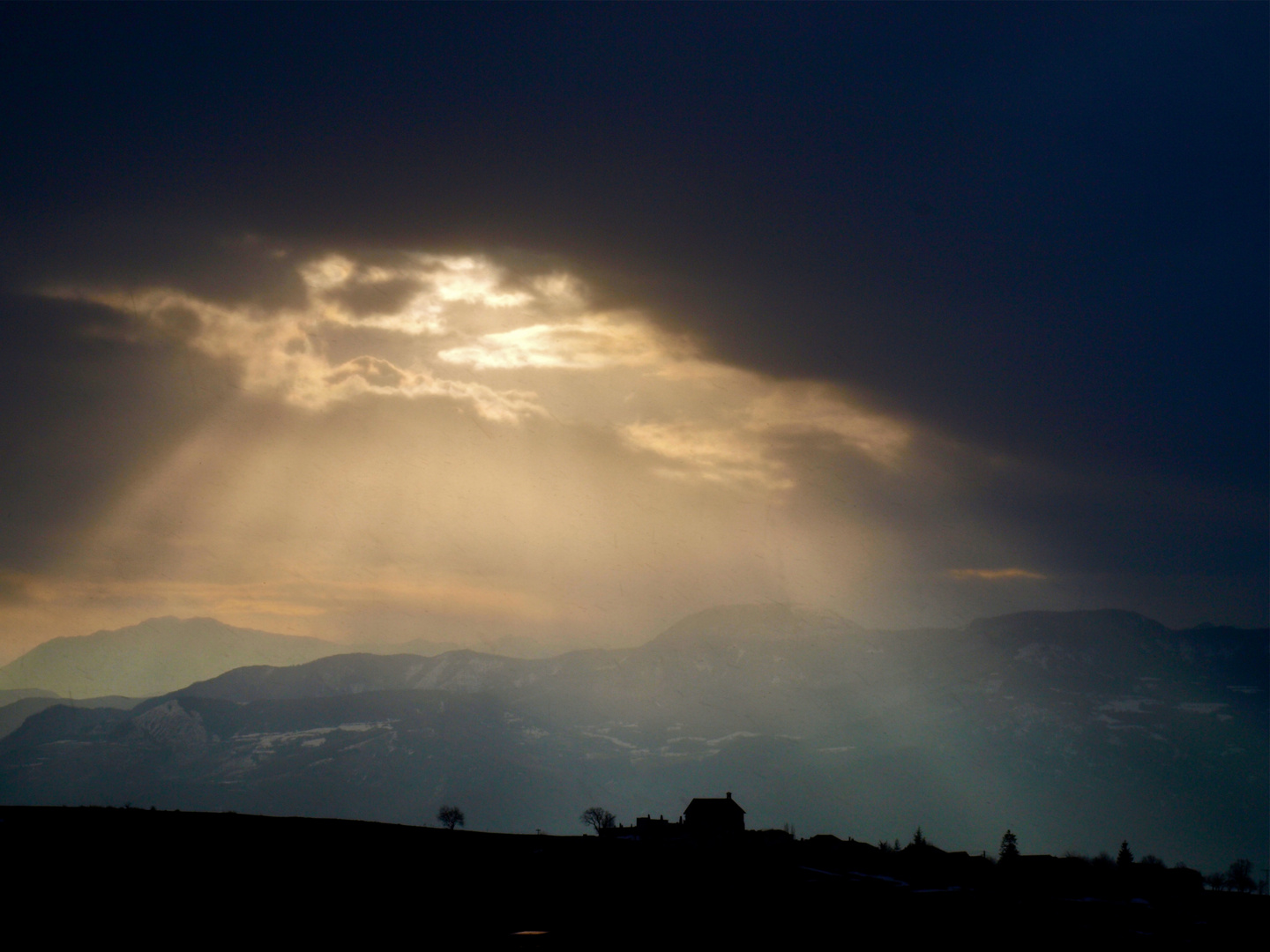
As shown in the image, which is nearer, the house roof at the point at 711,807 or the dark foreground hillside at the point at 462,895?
the dark foreground hillside at the point at 462,895

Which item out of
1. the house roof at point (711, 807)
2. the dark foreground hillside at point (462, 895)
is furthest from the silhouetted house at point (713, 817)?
the dark foreground hillside at point (462, 895)

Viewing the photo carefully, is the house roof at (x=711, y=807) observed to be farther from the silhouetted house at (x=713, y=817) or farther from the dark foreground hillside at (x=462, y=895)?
the dark foreground hillside at (x=462, y=895)

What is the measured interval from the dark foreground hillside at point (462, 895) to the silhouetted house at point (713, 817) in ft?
143

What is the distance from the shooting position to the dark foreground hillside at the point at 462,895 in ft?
180

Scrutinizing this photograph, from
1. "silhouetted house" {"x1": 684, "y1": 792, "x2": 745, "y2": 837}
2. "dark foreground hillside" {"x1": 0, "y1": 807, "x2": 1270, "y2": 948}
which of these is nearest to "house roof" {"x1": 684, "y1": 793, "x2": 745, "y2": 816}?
"silhouetted house" {"x1": 684, "y1": 792, "x2": 745, "y2": 837}

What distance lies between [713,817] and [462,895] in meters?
95.3

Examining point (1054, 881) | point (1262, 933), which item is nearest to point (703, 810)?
point (1054, 881)

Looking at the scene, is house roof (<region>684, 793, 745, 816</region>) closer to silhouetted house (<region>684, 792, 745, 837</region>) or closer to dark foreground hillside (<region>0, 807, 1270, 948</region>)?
silhouetted house (<region>684, 792, 745, 837</region>)

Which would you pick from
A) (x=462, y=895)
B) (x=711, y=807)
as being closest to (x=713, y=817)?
(x=711, y=807)

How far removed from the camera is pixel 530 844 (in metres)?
93.9

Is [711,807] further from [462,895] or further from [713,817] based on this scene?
[462,895]

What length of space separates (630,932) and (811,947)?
476 inches

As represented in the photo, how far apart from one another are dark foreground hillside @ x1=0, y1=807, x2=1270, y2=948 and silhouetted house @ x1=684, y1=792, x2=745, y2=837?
143 ft

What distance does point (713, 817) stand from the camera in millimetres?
155375
